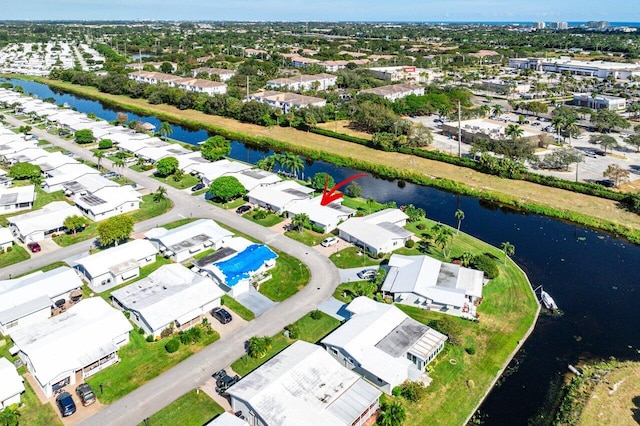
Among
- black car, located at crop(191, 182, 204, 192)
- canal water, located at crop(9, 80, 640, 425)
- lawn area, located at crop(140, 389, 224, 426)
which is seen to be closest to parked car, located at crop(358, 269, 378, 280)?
canal water, located at crop(9, 80, 640, 425)

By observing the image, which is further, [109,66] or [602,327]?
[109,66]

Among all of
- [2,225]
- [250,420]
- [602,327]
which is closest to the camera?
[250,420]

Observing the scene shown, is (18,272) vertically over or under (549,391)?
over

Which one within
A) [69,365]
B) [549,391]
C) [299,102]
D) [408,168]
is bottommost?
[549,391]

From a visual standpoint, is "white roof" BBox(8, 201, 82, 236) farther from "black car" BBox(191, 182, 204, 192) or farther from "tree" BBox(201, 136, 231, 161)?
"tree" BBox(201, 136, 231, 161)

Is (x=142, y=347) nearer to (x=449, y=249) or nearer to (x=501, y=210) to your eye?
(x=449, y=249)

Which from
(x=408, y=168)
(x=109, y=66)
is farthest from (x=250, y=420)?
(x=109, y=66)

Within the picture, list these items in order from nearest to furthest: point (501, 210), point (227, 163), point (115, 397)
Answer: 1. point (115, 397)
2. point (501, 210)
3. point (227, 163)
